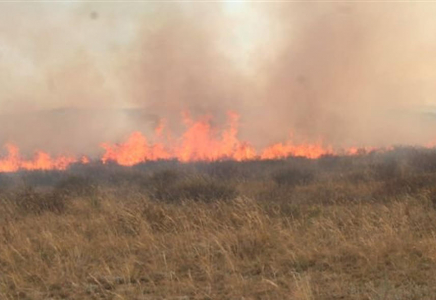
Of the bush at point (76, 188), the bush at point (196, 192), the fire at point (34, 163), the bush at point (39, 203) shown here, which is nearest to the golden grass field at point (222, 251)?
the bush at point (39, 203)

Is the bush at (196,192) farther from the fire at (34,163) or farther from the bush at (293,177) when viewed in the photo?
the fire at (34,163)

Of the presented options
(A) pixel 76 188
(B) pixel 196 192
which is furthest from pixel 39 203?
(A) pixel 76 188

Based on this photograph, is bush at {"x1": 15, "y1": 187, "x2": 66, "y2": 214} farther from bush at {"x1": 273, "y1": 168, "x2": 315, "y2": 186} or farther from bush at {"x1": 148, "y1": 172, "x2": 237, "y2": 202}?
bush at {"x1": 273, "y1": 168, "x2": 315, "y2": 186}

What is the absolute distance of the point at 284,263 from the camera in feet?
18.7

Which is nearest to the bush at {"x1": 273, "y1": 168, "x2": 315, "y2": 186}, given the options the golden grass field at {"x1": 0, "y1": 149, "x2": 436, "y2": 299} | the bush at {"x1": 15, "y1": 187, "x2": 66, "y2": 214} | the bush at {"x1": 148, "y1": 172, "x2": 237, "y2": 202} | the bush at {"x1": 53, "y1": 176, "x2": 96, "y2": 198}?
the bush at {"x1": 148, "y1": 172, "x2": 237, "y2": 202}

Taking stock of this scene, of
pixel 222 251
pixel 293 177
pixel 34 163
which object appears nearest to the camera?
pixel 222 251

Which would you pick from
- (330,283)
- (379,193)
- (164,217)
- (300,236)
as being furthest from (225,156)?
(330,283)

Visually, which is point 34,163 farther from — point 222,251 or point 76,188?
point 222,251

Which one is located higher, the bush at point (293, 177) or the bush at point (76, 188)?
the bush at point (293, 177)

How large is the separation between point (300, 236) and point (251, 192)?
20.1 ft

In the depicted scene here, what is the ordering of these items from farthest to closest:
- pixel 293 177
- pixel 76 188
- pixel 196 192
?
pixel 293 177 < pixel 76 188 < pixel 196 192

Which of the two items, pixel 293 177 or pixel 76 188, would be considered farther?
pixel 293 177

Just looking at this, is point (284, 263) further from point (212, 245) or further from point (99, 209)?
point (99, 209)

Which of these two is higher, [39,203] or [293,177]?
[39,203]
